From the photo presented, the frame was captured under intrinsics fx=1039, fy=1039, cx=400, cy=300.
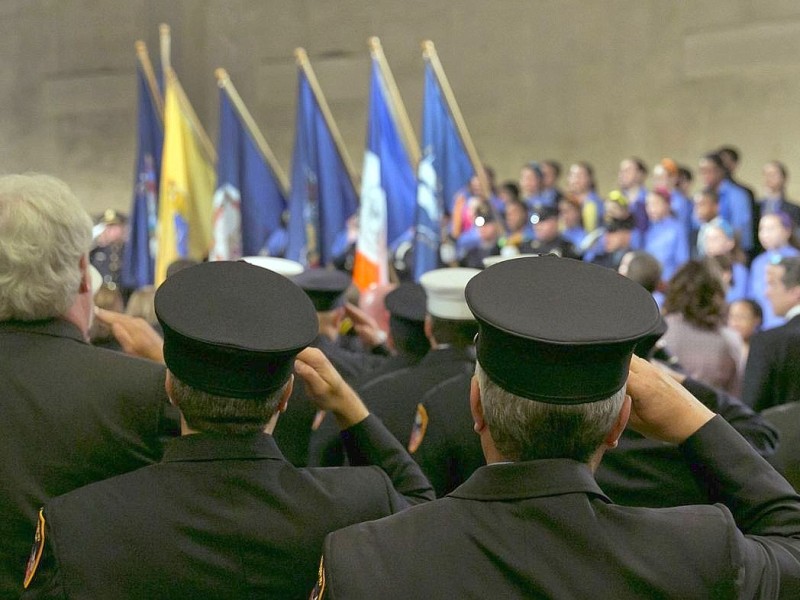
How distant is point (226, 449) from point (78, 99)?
13121mm

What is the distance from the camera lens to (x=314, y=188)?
8.51 meters

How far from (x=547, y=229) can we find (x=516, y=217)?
0.75 meters

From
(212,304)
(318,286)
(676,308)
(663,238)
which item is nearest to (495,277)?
(212,304)

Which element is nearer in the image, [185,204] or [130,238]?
[185,204]

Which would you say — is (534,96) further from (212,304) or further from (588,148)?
(212,304)

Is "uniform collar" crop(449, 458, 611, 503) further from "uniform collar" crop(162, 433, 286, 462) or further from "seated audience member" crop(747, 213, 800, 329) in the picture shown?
"seated audience member" crop(747, 213, 800, 329)

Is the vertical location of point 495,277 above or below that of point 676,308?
above

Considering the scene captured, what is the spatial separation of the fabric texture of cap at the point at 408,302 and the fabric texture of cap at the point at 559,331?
2024 mm

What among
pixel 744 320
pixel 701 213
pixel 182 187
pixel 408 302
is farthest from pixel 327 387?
pixel 182 187

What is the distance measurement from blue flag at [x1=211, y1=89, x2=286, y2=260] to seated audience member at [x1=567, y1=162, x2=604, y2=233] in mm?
2583

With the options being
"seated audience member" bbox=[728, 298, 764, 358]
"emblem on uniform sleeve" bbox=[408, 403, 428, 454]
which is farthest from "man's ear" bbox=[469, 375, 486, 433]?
"seated audience member" bbox=[728, 298, 764, 358]

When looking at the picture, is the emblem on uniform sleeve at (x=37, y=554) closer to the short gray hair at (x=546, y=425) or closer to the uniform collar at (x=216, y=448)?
the uniform collar at (x=216, y=448)

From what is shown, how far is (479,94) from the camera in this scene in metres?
11.7

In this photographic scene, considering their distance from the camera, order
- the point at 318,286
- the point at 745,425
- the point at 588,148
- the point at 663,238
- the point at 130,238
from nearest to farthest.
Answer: the point at 745,425 < the point at 318,286 < the point at 663,238 < the point at 130,238 < the point at 588,148
